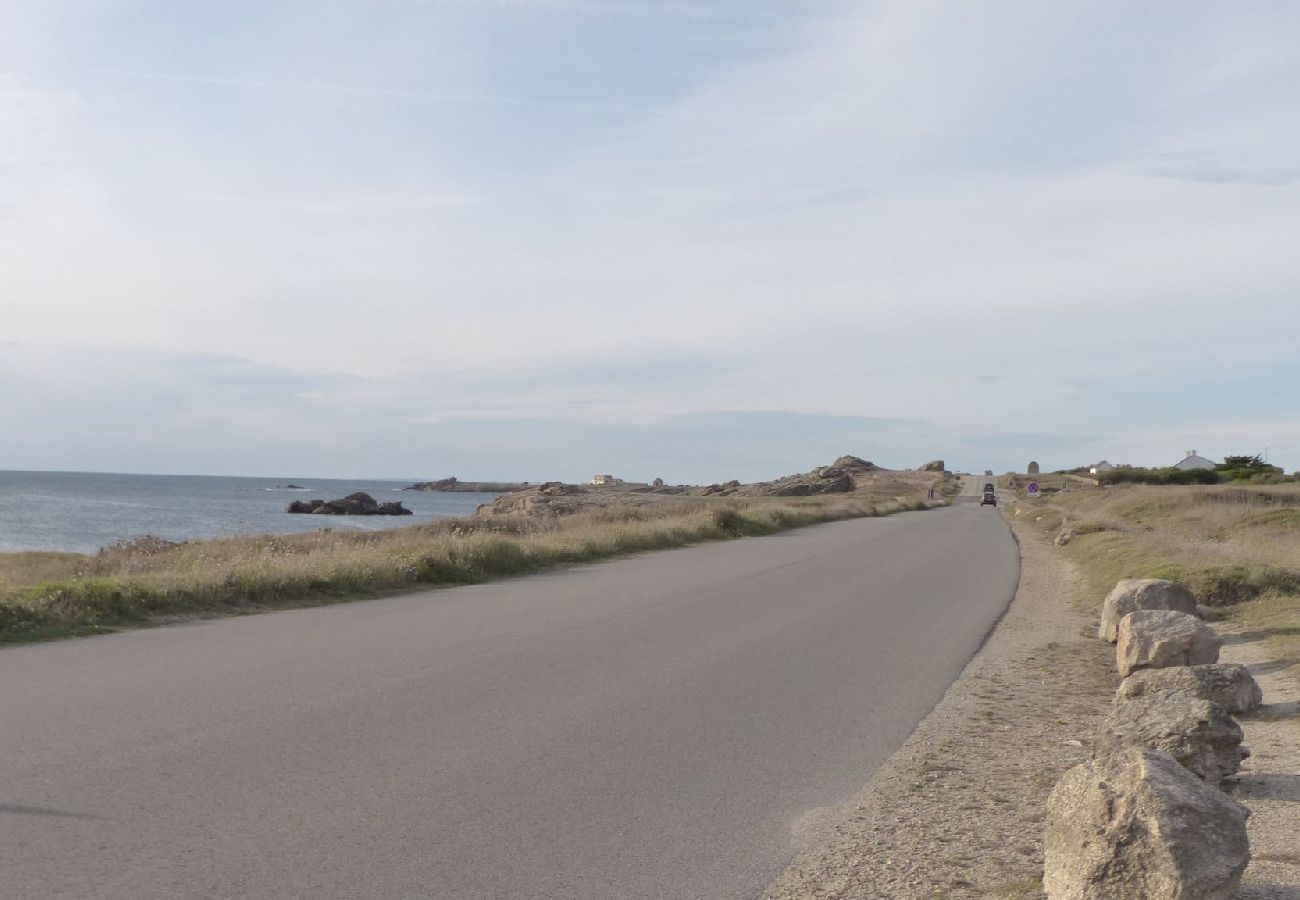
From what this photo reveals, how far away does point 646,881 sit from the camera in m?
5.79

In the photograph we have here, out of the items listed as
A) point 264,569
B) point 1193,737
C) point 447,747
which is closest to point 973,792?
point 1193,737

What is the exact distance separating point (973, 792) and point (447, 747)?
364 centimetres

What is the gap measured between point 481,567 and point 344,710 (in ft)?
44.6

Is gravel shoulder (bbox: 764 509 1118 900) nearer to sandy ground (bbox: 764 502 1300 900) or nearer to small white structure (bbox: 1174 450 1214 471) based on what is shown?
sandy ground (bbox: 764 502 1300 900)

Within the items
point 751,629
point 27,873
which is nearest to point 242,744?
point 27,873

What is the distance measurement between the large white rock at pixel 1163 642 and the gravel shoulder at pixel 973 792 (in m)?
0.45

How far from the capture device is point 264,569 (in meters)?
18.0

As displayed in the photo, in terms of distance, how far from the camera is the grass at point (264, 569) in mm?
14492

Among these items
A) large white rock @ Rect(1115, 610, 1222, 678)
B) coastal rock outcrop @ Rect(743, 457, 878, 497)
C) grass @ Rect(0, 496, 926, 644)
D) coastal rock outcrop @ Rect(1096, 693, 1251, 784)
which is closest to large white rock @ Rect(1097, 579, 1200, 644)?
large white rock @ Rect(1115, 610, 1222, 678)

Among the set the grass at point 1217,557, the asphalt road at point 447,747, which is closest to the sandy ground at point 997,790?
the asphalt road at point 447,747

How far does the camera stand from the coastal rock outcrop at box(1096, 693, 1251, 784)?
6.88 meters

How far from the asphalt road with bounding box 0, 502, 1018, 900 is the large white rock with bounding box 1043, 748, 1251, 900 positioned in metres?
1.62

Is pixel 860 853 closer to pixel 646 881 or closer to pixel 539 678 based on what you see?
pixel 646 881

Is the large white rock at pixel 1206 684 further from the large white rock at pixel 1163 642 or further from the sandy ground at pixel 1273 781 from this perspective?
the large white rock at pixel 1163 642
